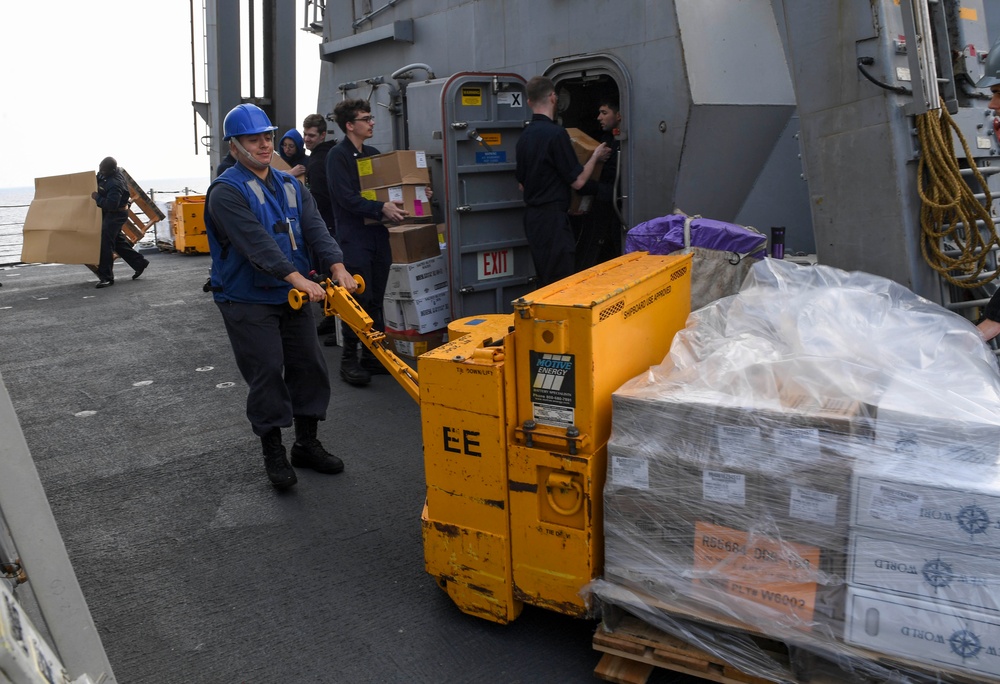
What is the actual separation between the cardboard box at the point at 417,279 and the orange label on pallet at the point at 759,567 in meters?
4.14

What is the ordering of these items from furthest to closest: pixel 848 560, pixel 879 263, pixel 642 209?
pixel 642 209, pixel 879 263, pixel 848 560

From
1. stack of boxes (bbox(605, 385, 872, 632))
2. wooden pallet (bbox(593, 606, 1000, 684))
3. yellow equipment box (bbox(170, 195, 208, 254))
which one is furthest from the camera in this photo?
yellow equipment box (bbox(170, 195, 208, 254))

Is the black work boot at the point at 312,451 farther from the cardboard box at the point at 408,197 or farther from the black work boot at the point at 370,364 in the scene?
Result: the cardboard box at the point at 408,197

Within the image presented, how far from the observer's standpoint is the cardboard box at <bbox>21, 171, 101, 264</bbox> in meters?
10.9

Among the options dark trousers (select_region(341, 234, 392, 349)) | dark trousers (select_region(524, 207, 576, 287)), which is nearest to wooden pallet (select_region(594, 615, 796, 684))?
dark trousers (select_region(524, 207, 576, 287))

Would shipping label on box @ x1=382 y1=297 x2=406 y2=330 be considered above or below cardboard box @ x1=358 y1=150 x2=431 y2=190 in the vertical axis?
below

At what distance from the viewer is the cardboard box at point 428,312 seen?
20.4ft

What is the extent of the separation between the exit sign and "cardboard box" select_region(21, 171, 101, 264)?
728 cm

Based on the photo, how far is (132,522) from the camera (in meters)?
3.96

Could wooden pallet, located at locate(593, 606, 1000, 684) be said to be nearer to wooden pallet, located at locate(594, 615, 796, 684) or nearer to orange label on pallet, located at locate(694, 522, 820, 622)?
wooden pallet, located at locate(594, 615, 796, 684)

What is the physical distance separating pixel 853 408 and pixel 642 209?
3.60m

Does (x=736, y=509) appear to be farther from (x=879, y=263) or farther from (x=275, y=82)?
(x=275, y=82)

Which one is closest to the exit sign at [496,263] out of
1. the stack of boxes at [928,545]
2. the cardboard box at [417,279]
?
the cardboard box at [417,279]

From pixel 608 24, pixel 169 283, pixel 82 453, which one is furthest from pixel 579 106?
pixel 169 283
